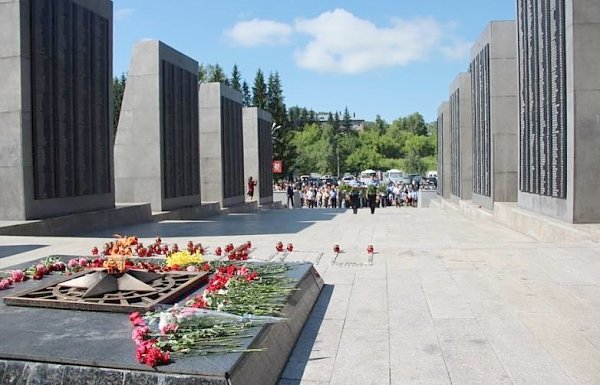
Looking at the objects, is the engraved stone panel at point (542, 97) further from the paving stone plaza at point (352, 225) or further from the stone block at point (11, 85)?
the stone block at point (11, 85)

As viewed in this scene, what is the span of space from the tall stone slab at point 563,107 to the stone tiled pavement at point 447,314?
213cm

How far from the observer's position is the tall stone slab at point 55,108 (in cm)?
1152

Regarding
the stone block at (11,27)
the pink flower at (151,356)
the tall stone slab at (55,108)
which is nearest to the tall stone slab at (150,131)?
the tall stone slab at (55,108)

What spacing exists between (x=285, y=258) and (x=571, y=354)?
4.70 meters

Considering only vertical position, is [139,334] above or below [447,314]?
above

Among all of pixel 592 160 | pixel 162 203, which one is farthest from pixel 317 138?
pixel 592 160

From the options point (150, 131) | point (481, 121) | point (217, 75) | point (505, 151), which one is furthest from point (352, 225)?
point (217, 75)

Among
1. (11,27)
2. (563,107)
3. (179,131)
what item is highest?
(11,27)

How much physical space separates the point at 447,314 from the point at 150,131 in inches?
543

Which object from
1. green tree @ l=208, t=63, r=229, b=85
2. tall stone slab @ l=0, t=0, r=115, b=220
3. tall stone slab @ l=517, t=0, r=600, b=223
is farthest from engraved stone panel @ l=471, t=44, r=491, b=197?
green tree @ l=208, t=63, r=229, b=85

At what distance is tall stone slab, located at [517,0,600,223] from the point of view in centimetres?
1100

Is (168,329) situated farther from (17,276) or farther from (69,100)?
(69,100)

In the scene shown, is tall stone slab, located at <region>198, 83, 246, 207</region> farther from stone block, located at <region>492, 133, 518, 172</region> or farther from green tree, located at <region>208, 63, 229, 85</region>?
green tree, located at <region>208, 63, 229, 85</region>

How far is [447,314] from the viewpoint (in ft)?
17.6
